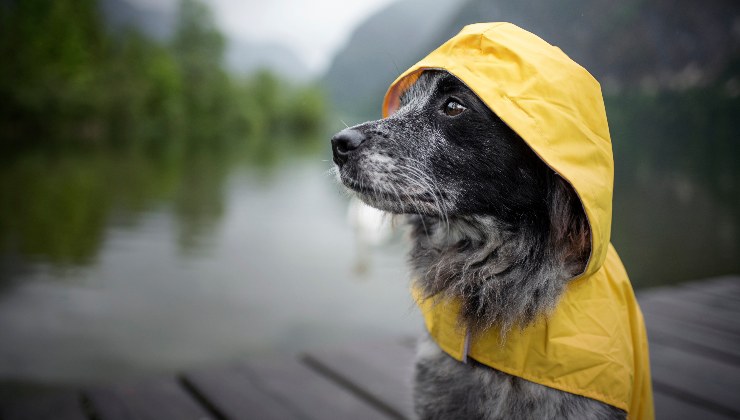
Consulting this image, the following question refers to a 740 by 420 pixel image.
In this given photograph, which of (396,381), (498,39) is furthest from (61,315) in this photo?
→ (498,39)

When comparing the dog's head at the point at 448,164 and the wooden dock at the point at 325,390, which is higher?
the dog's head at the point at 448,164

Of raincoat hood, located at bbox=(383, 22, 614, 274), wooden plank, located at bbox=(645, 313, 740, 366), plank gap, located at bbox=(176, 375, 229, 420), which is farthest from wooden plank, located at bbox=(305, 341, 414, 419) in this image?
wooden plank, located at bbox=(645, 313, 740, 366)

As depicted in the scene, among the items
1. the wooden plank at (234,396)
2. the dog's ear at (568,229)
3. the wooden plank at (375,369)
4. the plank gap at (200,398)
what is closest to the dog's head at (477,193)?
the dog's ear at (568,229)

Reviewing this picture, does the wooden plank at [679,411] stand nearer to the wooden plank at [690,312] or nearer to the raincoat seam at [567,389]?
the raincoat seam at [567,389]

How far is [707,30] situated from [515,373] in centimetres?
1061

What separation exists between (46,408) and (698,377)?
13.0 ft

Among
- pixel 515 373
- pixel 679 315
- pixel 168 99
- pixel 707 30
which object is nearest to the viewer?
pixel 515 373

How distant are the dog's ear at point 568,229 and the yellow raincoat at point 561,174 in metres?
0.09

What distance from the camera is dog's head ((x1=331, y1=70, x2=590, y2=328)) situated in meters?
1.99

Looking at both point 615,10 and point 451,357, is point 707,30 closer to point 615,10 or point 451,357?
point 615,10

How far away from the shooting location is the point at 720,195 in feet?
58.9

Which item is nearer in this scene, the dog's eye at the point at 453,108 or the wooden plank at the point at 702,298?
the dog's eye at the point at 453,108

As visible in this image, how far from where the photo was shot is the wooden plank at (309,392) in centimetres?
280

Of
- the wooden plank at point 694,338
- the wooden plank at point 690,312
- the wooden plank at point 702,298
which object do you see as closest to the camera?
the wooden plank at point 694,338
